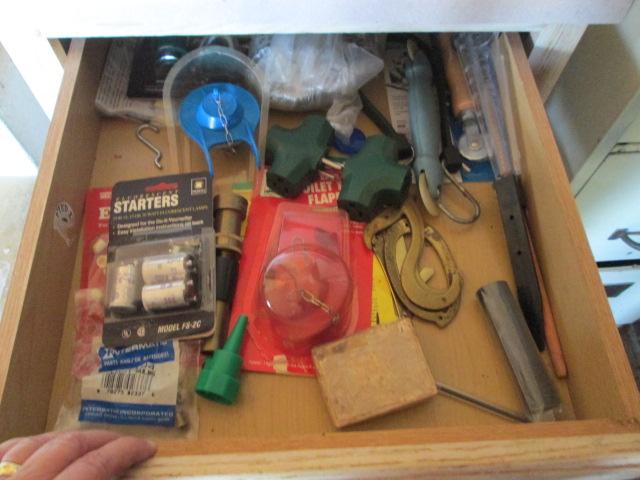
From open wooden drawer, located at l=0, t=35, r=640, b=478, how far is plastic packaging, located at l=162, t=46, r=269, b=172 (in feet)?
0.14

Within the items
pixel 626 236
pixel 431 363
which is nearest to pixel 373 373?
pixel 431 363

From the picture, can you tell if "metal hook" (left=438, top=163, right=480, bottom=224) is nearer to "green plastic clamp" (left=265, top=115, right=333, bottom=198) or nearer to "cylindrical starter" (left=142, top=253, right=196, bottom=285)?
"green plastic clamp" (left=265, top=115, right=333, bottom=198)

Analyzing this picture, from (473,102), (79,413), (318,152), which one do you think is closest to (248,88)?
(318,152)

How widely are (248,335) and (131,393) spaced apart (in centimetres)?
12

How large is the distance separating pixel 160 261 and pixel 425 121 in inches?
13.1

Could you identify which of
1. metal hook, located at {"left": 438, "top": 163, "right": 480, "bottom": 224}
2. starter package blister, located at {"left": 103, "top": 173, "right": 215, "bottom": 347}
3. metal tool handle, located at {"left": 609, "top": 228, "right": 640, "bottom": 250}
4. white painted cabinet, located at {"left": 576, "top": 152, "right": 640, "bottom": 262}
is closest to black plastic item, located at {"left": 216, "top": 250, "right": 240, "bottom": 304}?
starter package blister, located at {"left": 103, "top": 173, "right": 215, "bottom": 347}

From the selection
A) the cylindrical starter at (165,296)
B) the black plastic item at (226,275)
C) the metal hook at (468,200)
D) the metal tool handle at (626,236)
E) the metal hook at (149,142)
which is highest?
the metal hook at (149,142)

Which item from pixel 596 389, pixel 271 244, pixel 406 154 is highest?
pixel 406 154

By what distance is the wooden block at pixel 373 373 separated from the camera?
1.50ft

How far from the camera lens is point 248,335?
0.51 meters

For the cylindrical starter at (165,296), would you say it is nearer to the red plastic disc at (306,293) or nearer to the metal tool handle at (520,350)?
the red plastic disc at (306,293)

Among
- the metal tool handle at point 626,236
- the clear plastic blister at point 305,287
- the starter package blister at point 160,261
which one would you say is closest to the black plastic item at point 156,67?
the starter package blister at point 160,261

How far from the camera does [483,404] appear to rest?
1.57 ft

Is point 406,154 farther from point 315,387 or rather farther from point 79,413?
point 79,413
